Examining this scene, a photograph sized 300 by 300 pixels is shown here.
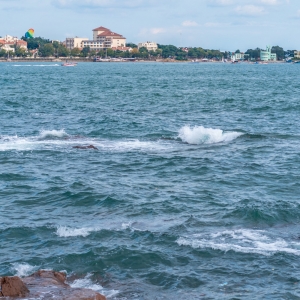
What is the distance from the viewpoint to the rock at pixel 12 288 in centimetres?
1373

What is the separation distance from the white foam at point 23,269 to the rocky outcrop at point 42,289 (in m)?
0.92

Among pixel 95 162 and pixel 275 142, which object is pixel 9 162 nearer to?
pixel 95 162

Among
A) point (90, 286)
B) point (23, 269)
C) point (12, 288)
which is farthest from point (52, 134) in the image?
point (12, 288)

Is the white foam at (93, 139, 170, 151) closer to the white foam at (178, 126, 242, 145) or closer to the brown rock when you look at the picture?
the white foam at (178, 126, 242, 145)

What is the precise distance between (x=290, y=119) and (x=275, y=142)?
12.0 metres

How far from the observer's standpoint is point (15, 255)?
17406 mm

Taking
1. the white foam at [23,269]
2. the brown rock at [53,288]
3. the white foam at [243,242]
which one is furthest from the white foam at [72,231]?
the brown rock at [53,288]

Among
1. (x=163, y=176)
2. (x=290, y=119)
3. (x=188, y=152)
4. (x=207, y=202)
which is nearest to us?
(x=207, y=202)

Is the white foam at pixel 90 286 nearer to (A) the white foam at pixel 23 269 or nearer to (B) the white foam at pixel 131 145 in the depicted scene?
(A) the white foam at pixel 23 269

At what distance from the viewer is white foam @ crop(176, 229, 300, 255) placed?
1750 cm

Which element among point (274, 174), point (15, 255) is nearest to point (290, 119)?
point (274, 174)

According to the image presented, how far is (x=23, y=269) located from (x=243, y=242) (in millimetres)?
6413

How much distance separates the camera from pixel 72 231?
19156 millimetres

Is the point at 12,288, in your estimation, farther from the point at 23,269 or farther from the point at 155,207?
the point at 155,207
